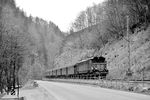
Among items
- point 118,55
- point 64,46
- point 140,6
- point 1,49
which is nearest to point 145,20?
point 140,6

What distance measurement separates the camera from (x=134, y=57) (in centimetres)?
4228

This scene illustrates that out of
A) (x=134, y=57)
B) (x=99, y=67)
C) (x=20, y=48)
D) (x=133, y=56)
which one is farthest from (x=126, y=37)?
(x=20, y=48)

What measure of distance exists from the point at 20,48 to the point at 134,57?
20397 mm

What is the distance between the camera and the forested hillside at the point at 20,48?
25397mm

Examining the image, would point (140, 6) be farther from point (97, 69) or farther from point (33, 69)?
point (33, 69)

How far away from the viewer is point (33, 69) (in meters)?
116

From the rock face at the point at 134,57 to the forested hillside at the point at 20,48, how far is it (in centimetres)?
1579

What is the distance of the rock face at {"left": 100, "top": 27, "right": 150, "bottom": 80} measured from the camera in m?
37.0

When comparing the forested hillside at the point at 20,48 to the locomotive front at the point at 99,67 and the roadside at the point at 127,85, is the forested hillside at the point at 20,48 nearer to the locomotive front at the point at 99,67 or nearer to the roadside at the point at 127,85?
the locomotive front at the point at 99,67

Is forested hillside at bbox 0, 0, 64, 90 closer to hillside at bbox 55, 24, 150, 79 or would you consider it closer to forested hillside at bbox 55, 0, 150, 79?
forested hillside at bbox 55, 0, 150, 79

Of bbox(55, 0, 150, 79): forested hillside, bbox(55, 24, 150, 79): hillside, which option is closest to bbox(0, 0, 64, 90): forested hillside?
bbox(55, 0, 150, 79): forested hillside

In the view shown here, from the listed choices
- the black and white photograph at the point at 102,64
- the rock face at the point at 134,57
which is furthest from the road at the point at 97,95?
the rock face at the point at 134,57

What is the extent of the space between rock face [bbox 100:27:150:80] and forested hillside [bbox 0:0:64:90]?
1579 cm

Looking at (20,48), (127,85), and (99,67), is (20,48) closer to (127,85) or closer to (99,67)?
(127,85)
